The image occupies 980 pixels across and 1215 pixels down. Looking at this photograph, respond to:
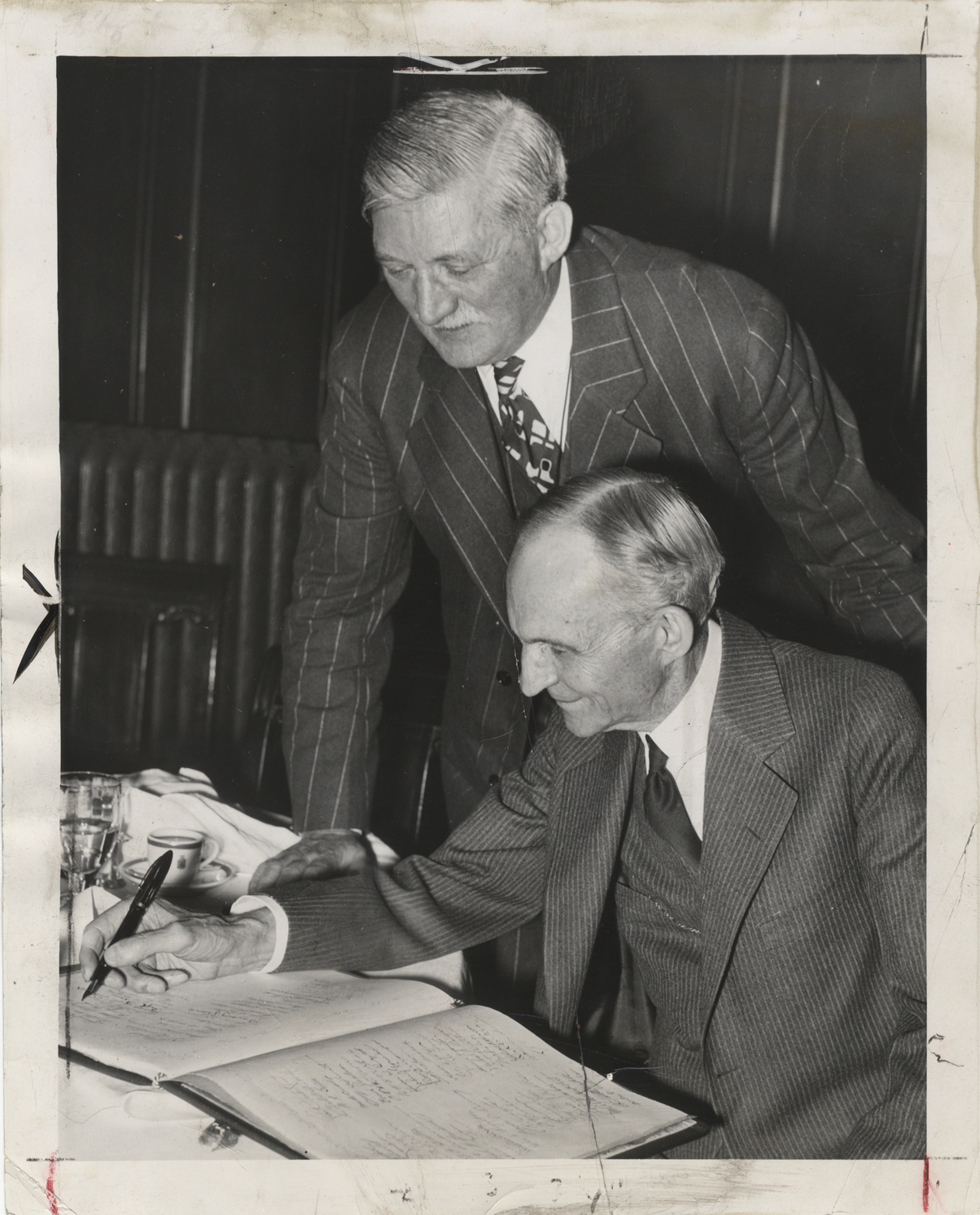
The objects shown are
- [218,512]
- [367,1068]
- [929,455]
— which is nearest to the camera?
[367,1068]

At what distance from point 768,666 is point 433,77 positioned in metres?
0.88

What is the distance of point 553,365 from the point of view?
1545mm

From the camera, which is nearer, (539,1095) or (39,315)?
(539,1095)

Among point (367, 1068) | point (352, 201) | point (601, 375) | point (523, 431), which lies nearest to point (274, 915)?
point (367, 1068)

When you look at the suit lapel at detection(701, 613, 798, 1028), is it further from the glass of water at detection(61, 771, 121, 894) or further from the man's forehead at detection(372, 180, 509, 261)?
the glass of water at detection(61, 771, 121, 894)

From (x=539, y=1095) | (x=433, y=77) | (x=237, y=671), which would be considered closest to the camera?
(x=539, y=1095)

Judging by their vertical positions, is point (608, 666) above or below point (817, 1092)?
above

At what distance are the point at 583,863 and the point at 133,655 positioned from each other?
2.30 feet

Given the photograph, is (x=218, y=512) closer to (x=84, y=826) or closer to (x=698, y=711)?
(x=84, y=826)

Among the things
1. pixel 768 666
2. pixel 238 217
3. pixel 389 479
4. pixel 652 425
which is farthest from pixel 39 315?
pixel 768 666

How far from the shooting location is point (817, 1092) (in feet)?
4.58

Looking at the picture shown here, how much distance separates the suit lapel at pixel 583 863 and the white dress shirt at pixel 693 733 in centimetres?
5

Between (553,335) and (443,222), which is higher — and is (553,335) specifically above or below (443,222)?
below

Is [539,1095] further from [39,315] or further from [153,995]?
[39,315]
